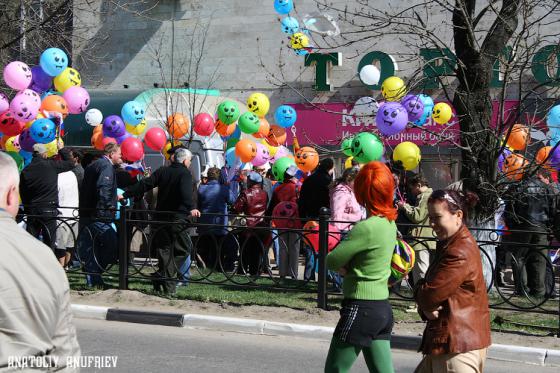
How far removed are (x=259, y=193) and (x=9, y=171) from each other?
384 inches

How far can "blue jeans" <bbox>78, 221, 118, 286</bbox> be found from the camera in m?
10.6

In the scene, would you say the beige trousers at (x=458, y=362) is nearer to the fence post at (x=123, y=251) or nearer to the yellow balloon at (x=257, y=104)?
the fence post at (x=123, y=251)

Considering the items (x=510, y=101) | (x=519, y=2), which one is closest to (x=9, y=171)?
(x=519, y=2)

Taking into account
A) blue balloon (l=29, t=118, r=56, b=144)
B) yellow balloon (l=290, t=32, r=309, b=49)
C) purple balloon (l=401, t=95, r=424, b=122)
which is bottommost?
blue balloon (l=29, t=118, r=56, b=144)

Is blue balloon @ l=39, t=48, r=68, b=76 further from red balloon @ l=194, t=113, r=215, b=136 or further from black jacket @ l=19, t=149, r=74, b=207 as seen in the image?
black jacket @ l=19, t=149, r=74, b=207

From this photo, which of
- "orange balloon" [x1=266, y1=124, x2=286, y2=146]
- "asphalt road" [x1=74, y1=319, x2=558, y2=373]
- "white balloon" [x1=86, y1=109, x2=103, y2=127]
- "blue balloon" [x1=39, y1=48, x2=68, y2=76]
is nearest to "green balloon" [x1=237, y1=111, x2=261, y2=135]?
"orange balloon" [x1=266, y1=124, x2=286, y2=146]

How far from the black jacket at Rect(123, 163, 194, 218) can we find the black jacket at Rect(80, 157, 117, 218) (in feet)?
Answer: 0.86

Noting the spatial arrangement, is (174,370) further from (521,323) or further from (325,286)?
(521,323)

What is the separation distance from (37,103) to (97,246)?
4.59 metres

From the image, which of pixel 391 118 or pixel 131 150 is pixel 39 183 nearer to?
pixel 131 150

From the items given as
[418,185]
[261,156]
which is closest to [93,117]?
[261,156]

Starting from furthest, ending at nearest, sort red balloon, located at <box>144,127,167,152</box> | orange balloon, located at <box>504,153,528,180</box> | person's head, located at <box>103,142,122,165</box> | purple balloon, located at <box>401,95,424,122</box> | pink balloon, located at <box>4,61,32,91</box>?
red balloon, located at <box>144,127,167,152</box>
pink balloon, located at <box>4,61,32,91</box>
purple balloon, located at <box>401,95,424,122</box>
person's head, located at <box>103,142,122,165</box>
orange balloon, located at <box>504,153,528,180</box>

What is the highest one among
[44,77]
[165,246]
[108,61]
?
[108,61]

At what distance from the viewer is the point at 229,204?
43.5ft
